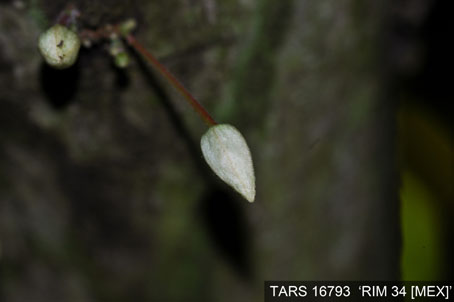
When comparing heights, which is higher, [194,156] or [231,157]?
[194,156]

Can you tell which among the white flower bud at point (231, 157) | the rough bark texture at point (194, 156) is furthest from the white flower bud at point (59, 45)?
the white flower bud at point (231, 157)

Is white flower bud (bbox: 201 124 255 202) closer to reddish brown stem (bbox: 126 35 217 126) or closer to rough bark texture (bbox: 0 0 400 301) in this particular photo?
reddish brown stem (bbox: 126 35 217 126)

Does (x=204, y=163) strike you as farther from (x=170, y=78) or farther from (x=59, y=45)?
(x=59, y=45)

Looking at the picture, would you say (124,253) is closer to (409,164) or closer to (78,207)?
(78,207)

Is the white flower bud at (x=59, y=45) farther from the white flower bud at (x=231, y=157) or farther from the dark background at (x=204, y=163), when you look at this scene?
the white flower bud at (x=231, y=157)

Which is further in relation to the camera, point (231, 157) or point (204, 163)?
point (204, 163)

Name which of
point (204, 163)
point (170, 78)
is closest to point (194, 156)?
point (204, 163)
